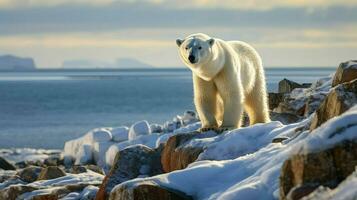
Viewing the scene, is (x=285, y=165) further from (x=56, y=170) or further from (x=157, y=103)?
(x=157, y=103)

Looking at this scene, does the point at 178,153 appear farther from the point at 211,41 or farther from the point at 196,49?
the point at 211,41

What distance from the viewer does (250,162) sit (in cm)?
746

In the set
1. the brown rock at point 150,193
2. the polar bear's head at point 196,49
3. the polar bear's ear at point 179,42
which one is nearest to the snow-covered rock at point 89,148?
the polar bear's ear at point 179,42

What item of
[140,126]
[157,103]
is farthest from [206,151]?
[157,103]

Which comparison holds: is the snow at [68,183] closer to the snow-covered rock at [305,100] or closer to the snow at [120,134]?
the snow-covered rock at [305,100]

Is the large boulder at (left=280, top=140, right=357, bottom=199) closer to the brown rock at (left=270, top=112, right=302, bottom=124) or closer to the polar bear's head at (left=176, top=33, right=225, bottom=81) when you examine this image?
the polar bear's head at (left=176, top=33, right=225, bottom=81)

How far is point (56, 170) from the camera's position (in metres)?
13.4

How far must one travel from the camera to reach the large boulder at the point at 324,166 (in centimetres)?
593

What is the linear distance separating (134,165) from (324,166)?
4.58m

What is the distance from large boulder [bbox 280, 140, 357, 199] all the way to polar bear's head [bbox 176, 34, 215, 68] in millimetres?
4687

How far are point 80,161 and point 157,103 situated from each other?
61409 mm

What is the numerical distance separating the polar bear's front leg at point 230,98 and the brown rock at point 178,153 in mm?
718

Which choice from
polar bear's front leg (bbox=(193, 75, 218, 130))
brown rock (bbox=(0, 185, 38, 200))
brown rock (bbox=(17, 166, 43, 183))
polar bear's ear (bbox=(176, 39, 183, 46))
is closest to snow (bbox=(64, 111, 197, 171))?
brown rock (bbox=(17, 166, 43, 183))

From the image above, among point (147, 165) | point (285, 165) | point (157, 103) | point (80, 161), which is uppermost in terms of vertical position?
point (285, 165)
